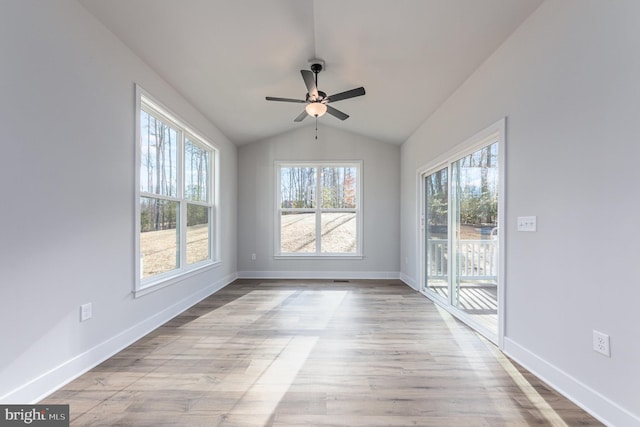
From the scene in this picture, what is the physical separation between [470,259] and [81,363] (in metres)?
3.60

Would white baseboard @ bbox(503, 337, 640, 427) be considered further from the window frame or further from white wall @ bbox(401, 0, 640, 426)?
the window frame

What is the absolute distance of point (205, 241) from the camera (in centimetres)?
454

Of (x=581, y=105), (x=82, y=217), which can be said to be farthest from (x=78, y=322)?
Answer: (x=581, y=105)

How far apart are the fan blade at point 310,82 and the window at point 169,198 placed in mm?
1566

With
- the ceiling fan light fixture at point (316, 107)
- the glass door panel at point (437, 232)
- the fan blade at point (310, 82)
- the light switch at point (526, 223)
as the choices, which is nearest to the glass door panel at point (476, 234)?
the glass door panel at point (437, 232)

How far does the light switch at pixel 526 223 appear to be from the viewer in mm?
2129

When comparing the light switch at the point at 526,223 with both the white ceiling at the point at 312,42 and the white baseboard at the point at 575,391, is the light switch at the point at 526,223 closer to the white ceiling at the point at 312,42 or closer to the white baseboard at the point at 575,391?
the white baseboard at the point at 575,391

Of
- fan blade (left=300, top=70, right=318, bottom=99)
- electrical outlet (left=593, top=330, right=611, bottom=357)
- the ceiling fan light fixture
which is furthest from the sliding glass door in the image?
fan blade (left=300, top=70, right=318, bottom=99)

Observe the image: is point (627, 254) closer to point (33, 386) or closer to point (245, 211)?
point (33, 386)

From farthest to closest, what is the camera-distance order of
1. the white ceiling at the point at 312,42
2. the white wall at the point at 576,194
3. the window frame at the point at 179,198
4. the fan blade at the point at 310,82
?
the fan blade at the point at 310,82 < the window frame at the point at 179,198 < the white ceiling at the point at 312,42 < the white wall at the point at 576,194

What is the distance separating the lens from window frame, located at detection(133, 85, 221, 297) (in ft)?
8.87

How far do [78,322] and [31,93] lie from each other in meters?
1.53

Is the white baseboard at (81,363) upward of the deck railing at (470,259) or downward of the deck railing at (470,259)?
downward

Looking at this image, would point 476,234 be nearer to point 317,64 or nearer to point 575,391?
point 575,391
